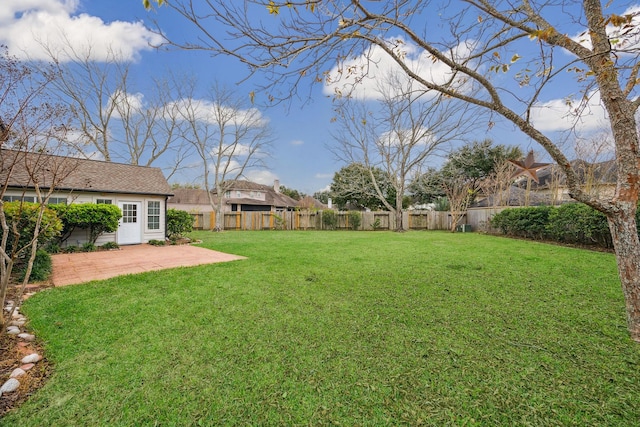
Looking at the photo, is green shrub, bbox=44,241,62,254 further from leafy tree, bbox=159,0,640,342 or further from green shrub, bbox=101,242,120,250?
leafy tree, bbox=159,0,640,342

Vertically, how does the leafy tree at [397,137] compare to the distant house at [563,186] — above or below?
above

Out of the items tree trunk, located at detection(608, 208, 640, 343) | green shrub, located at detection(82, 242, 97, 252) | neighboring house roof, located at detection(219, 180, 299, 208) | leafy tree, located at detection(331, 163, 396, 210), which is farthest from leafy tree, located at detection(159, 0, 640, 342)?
neighboring house roof, located at detection(219, 180, 299, 208)

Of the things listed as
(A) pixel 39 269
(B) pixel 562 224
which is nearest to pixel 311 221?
(B) pixel 562 224

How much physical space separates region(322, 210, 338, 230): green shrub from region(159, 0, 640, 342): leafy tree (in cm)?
1453

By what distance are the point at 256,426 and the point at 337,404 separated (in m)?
0.52

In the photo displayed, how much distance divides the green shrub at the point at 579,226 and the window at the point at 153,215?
14.1m

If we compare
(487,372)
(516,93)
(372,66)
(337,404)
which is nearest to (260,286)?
(337,404)

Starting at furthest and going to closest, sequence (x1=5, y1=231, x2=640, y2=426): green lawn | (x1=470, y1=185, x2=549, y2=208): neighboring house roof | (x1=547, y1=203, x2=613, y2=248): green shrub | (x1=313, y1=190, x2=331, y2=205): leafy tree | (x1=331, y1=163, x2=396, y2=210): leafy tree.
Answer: (x1=313, y1=190, x2=331, y2=205): leafy tree → (x1=331, y1=163, x2=396, y2=210): leafy tree → (x1=470, y1=185, x2=549, y2=208): neighboring house roof → (x1=547, y1=203, x2=613, y2=248): green shrub → (x1=5, y1=231, x2=640, y2=426): green lawn

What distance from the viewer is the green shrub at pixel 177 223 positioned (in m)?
10.6

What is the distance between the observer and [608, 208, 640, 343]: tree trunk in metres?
2.43

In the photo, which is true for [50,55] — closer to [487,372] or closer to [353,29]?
[353,29]

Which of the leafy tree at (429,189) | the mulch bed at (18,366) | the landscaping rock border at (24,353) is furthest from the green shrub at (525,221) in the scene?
the landscaping rock border at (24,353)

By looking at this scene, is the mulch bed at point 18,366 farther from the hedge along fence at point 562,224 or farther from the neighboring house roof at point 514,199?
the neighboring house roof at point 514,199

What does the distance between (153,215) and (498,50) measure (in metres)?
11.2
